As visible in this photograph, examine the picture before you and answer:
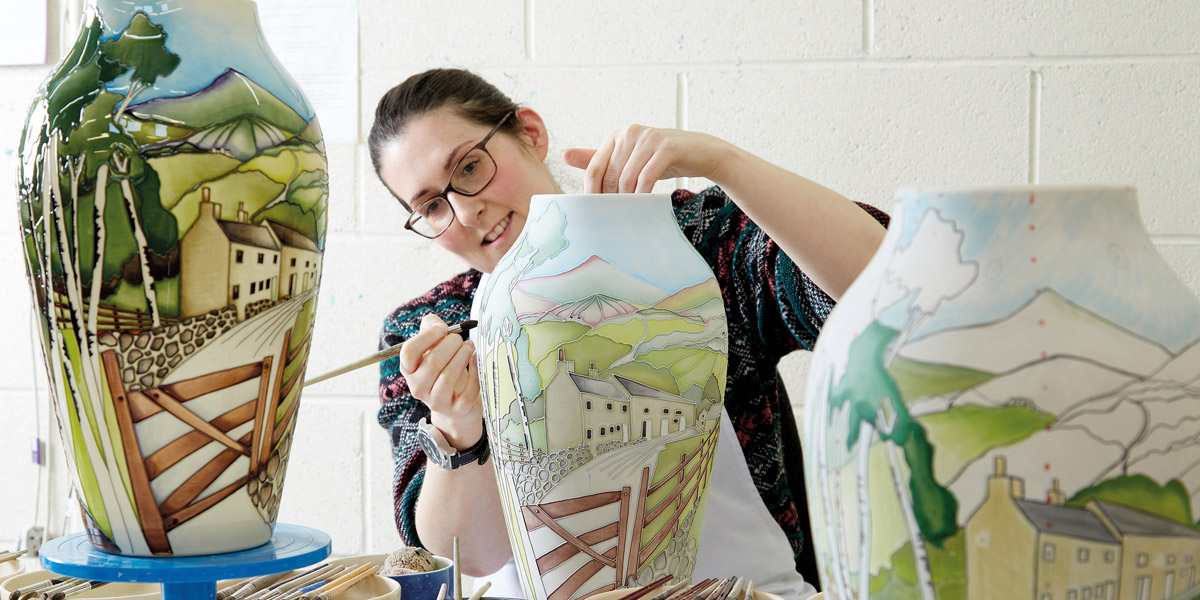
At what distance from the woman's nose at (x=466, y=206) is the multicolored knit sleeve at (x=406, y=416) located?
14 cm

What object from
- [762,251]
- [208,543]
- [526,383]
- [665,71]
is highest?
[665,71]

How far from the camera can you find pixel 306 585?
67 cm

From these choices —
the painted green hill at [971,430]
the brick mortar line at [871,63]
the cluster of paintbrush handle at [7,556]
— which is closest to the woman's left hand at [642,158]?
the painted green hill at [971,430]

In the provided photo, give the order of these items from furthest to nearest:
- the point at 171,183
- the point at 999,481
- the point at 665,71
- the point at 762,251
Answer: the point at 665,71
the point at 762,251
the point at 171,183
the point at 999,481

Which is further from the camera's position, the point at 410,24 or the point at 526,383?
the point at 410,24

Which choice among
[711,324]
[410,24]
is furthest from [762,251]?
[410,24]

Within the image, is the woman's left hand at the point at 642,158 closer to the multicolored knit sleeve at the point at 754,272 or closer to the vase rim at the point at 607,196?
the vase rim at the point at 607,196

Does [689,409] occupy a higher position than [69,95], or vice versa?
[69,95]

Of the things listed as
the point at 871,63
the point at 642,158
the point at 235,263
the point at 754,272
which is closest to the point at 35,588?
the point at 235,263

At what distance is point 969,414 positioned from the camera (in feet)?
1.23

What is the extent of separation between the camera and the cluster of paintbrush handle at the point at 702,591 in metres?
0.58

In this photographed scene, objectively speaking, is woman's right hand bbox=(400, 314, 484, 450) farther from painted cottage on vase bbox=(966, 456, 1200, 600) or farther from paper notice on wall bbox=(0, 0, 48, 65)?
paper notice on wall bbox=(0, 0, 48, 65)

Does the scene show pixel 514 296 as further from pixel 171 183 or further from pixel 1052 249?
pixel 1052 249

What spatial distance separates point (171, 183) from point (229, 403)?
0.14 meters
